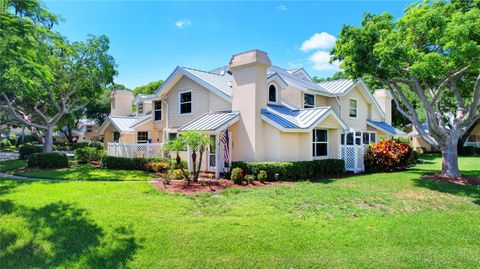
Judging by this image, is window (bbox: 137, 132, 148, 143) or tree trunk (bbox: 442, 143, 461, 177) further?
window (bbox: 137, 132, 148, 143)

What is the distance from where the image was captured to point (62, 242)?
6707 millimetres

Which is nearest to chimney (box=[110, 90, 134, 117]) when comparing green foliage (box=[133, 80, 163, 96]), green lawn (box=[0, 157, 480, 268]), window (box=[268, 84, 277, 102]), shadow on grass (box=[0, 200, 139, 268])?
green foliage (box=[133, 80, 163, 96])

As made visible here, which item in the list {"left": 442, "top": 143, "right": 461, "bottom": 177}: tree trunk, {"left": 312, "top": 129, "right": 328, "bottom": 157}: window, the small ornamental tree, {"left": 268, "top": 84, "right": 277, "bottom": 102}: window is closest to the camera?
the small ornamental tree

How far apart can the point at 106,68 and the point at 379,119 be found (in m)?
25.3

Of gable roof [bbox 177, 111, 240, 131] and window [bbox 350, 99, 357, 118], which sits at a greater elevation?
window [bbox 350, 99, 357, 118]

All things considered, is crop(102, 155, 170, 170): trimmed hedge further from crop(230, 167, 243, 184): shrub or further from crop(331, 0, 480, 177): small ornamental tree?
crop(331, 0, 480, 177): small ornamental tree

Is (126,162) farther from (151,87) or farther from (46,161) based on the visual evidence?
(151,87)

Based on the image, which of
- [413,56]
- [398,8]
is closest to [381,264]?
[413,56]

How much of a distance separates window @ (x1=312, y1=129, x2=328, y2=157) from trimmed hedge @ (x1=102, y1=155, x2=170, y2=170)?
9055 mm

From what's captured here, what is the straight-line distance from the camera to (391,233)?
7500 millimetres

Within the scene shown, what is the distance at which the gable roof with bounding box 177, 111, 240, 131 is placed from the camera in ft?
51.8

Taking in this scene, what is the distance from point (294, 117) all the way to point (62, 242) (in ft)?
44.1

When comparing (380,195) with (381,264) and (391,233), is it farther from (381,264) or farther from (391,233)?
(381,264)

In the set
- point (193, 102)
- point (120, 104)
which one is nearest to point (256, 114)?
point (193, 102)
